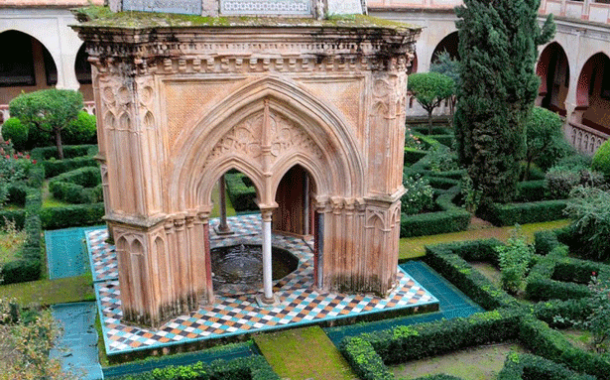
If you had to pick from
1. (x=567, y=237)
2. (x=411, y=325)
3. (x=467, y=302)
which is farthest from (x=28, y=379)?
(x=567, y=237)

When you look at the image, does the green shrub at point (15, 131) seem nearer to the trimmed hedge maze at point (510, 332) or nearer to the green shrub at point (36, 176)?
the green shrub at point (36, 176)

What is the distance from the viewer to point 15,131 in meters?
23.2

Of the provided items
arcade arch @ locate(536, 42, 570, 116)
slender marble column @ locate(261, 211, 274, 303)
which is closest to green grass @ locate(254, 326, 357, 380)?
slender marble column @ locate(261, 211, 274, 303)

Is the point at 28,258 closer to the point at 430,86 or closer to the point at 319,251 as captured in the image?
the point at 319,251

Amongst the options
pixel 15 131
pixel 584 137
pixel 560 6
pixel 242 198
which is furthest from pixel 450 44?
pixel 15 131

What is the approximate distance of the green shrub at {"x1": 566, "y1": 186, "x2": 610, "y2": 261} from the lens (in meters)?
15.6

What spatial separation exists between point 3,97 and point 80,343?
19924 mm

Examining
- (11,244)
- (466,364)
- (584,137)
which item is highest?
(584,137)

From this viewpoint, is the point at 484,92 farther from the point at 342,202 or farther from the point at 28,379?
the point at 28,379

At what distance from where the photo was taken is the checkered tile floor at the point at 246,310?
1218 centimetres

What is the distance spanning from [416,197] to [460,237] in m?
1.65

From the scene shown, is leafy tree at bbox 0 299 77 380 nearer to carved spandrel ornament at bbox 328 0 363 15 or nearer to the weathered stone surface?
the weathered stone surface

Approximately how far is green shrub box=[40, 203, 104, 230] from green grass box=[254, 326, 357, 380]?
25.8 ft

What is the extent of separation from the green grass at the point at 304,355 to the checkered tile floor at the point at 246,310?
0.31m
